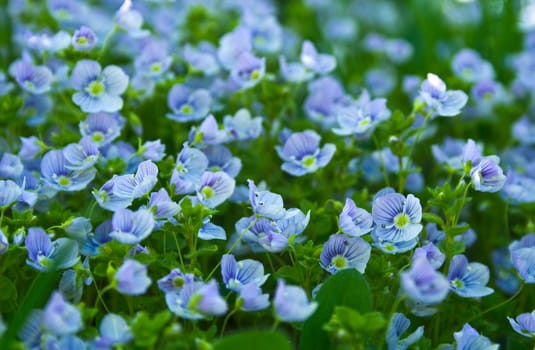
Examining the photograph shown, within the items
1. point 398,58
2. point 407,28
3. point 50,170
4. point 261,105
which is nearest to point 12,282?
point 50,170

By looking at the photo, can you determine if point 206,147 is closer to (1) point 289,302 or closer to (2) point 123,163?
(2) point 123,163

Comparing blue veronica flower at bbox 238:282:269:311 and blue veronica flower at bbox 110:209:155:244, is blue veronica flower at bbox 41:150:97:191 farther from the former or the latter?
blue veronica flower at bbox 238:282:269:311

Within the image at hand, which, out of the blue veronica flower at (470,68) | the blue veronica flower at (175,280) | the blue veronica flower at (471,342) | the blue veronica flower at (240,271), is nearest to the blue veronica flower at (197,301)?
the blue veronica flower at (175,280)

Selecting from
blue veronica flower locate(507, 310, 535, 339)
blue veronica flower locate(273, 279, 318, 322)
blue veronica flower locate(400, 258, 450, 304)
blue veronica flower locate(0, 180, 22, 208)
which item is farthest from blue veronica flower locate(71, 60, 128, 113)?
blue veronica flower locate(507, 310, 535, 339)

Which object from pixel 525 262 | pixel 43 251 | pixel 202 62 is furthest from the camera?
pixel 202 62

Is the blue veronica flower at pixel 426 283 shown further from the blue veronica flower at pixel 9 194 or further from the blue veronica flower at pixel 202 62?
the blue veronica flower at pixel 202 62

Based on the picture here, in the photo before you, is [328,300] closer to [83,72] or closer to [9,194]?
[9,194]

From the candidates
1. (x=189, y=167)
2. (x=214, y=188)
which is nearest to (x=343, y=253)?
(x=214, y=188)
